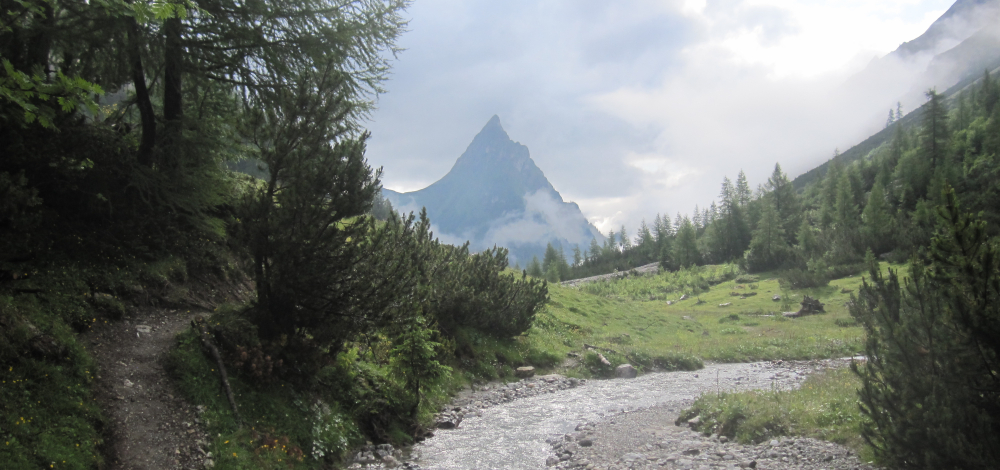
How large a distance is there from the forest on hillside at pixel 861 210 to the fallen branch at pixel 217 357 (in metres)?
45.6

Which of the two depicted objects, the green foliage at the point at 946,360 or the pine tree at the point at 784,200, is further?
the pine tree at the point at 784,200

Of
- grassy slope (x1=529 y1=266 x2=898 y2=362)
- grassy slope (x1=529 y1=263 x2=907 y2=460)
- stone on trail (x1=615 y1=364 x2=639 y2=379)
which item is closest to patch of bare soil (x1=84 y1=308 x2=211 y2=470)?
grassy slope (x1=529 y1=263 x2=907 y2=460)

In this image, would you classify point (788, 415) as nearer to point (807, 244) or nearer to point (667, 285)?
point (667, 285)

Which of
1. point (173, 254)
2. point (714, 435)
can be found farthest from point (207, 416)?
point (714, 435)

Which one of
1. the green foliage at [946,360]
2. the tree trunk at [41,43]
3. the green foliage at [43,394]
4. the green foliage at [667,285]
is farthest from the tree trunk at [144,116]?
the green foliage at [667,285]

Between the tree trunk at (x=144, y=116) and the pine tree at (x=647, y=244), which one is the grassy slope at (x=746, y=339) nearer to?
the tree trunk at (x=144, y=116)

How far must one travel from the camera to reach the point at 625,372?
25.3 meters

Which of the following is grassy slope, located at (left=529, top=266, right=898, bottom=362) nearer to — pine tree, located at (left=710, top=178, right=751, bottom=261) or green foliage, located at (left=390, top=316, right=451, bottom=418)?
green foliage, located at (left=390, top=316, right=451, bottom=418)

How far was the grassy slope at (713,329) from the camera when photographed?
100ft

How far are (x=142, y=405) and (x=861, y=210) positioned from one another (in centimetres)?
12499

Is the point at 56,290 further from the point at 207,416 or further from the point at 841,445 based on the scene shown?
the point at 841,445

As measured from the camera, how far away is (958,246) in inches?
248

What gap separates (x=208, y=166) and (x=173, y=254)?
9.19 ft

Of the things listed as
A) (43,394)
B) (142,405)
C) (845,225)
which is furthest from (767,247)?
(43,394)
